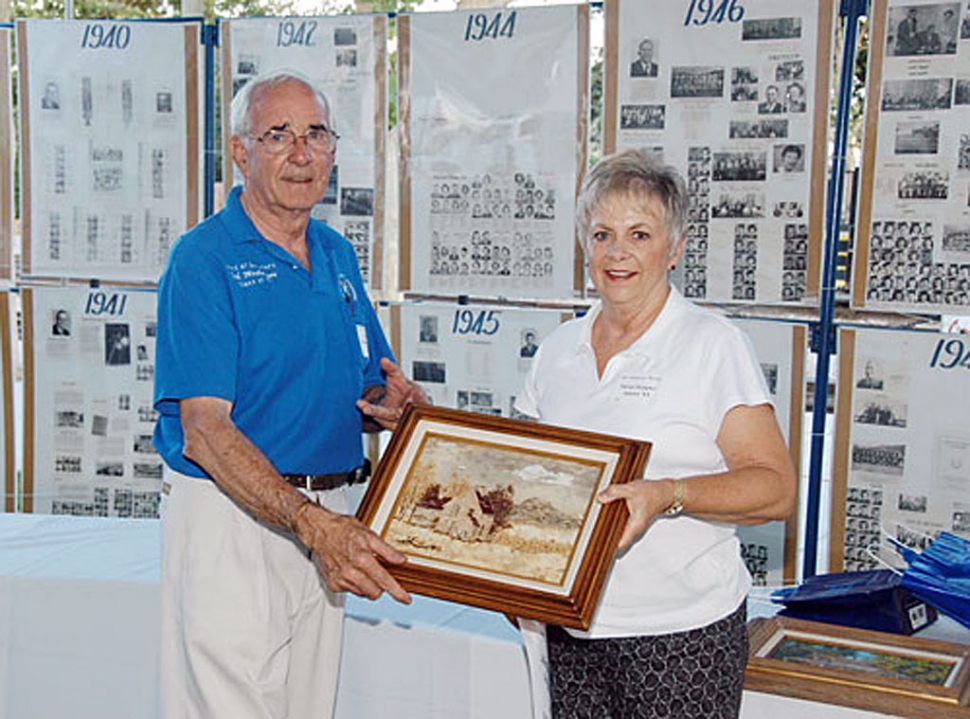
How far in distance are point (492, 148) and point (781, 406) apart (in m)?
1.31

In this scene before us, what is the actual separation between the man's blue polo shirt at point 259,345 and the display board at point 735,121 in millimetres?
1568

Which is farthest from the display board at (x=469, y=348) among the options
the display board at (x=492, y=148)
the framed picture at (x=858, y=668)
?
the framed picture at (x=858, y=668)

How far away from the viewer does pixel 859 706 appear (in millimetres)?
2285

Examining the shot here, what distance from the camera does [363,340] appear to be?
2443 millimetres

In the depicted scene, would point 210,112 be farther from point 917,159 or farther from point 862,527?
point 862,527

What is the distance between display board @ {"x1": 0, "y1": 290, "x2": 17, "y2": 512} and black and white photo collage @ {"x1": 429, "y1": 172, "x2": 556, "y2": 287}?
5.86 ft

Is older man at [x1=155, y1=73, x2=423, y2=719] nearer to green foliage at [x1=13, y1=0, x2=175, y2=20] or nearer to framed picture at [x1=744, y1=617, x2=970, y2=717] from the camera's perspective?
framed picture at [x1=744, y1=617, x2=970, y2=717]

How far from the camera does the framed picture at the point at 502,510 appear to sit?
173cm

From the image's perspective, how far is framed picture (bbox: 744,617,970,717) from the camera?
88.7 inches

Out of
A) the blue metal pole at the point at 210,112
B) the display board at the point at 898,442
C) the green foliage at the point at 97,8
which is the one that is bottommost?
the display board at the point at 898,442

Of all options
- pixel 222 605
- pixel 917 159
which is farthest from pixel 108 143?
pixel 917 159

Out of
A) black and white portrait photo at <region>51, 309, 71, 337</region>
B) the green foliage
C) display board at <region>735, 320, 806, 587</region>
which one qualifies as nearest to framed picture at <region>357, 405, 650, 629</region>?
display board at <region>735, 320, 806, 587</region>

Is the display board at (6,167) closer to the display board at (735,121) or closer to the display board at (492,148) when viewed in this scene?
the display board at (492,148)

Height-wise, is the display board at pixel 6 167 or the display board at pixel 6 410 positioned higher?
the display board at pixel 6 167
